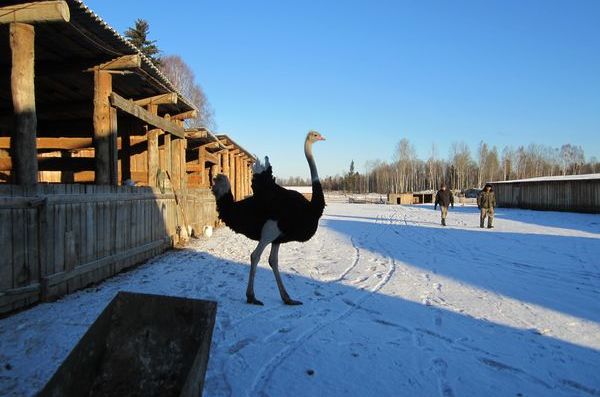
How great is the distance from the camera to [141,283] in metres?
7.78

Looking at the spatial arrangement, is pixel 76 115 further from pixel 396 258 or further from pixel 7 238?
pixel 396 258

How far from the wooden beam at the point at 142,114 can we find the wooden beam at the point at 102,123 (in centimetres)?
17

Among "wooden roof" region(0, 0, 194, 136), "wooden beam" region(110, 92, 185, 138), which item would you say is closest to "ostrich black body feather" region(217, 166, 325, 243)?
"wooden roof" region(0, 0, 194, 136)

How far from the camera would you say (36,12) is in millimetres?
6203

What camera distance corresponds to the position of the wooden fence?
18.8 ft

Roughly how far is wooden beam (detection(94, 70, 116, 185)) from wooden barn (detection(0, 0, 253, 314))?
20 millimetres

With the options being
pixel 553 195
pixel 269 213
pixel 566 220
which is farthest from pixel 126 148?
pixel 553 195

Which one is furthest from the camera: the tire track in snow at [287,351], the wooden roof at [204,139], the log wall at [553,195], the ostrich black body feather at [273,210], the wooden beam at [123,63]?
the log wall at [553,195]

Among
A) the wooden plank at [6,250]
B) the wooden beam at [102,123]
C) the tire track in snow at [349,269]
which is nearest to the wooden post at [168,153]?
the wooden beam at [102,123]

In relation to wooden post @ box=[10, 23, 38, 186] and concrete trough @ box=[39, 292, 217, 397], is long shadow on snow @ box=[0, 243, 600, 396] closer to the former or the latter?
concrete trough @ box=[39, 292, 217, 397]

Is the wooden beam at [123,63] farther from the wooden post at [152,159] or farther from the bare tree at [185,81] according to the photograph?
the bare tree at [185,81]

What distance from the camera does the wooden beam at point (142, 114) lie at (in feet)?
30.4

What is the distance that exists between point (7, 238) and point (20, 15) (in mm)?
3097

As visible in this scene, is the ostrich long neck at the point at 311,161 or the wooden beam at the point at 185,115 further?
the wooden beam at the point at 185,115
